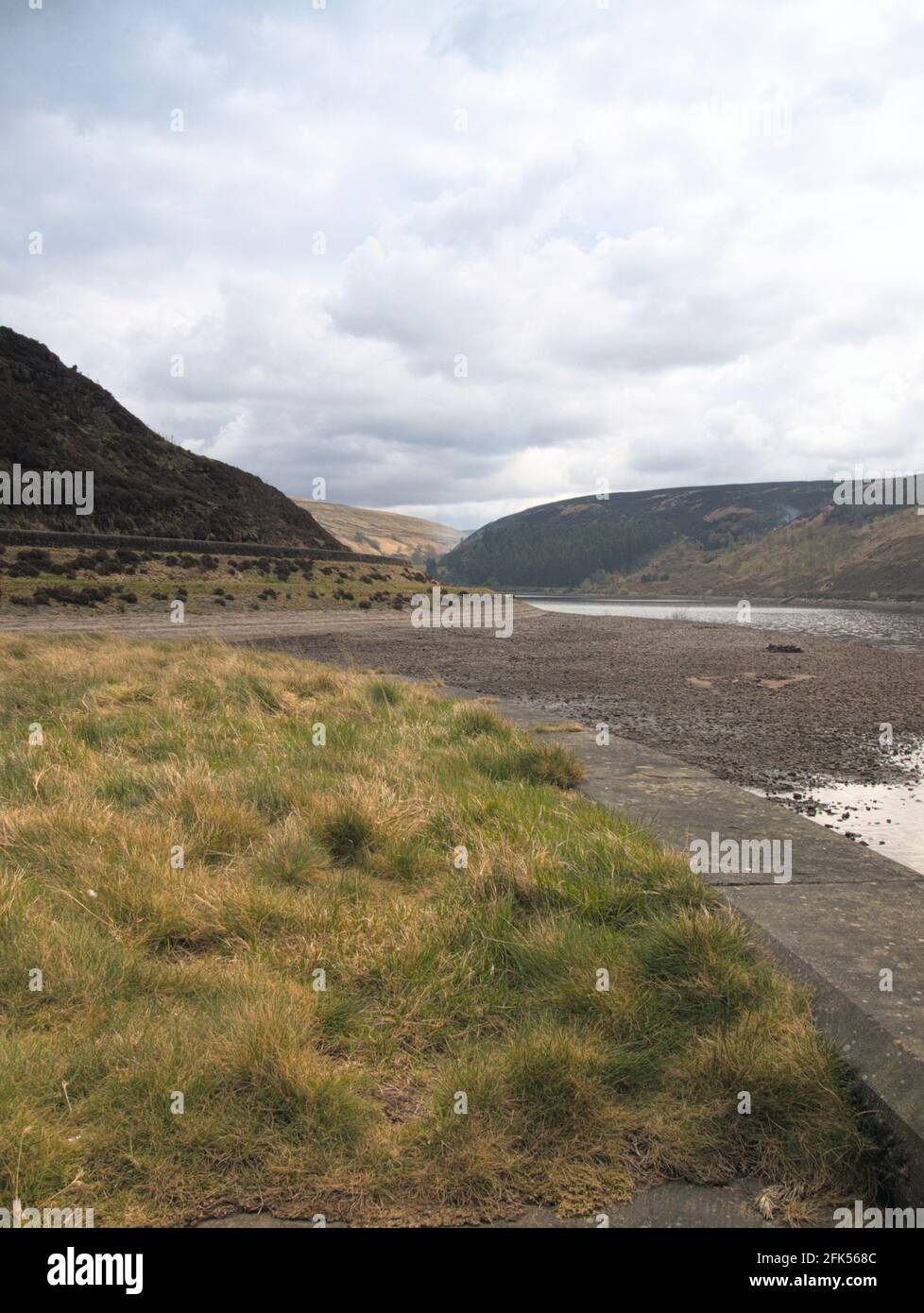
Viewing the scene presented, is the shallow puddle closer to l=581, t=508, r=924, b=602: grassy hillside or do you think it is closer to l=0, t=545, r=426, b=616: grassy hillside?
l=0, t=545, r=426, b=616: grassy hillside

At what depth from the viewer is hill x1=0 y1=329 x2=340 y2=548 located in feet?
169

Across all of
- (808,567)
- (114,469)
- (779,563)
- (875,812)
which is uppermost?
(114,469)

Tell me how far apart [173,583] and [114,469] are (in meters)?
25.8

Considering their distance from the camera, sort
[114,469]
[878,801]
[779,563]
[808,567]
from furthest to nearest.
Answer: [779,563], [808,567], [114,469], [878,801]

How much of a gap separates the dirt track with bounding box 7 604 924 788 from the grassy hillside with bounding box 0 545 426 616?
7.62ft

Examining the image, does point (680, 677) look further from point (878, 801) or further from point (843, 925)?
point (843, 925)

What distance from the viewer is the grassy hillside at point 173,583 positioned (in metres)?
31.6

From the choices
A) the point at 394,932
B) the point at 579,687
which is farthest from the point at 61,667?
the point at 394,932

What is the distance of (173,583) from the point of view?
3866 cm

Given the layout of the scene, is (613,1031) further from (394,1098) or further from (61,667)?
(61,667)

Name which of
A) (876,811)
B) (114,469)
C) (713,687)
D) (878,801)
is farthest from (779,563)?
(876,811)
